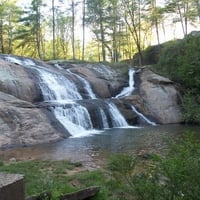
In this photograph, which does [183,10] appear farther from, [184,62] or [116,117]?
[116,117]

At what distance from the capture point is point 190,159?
9.87 ft

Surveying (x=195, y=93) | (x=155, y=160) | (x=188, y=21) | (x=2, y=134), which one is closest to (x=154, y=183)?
(x=155, y=160)

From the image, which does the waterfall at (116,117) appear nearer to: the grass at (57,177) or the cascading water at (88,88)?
the cascading water at (88,88)

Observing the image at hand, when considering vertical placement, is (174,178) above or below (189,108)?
below

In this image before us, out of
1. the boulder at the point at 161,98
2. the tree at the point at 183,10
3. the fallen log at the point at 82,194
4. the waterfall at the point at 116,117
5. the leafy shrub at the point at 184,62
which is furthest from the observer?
the tree at the point at 183,10

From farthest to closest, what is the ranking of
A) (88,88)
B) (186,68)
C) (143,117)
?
(186,68) → (88,88) → (143,117)

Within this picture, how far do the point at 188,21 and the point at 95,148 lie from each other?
1083 inches

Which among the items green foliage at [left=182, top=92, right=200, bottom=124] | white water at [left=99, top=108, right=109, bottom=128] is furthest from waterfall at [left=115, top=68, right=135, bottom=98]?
white water at [left=99, top=108, right=109, bottom=128]

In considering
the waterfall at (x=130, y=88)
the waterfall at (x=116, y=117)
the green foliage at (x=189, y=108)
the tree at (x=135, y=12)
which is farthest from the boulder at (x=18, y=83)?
the tree at (x=135, y=12)

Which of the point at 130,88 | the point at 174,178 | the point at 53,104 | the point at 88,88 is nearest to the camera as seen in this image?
the point at 174,178

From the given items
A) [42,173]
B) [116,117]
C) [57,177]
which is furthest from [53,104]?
[57,177]

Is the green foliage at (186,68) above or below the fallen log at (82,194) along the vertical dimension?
above

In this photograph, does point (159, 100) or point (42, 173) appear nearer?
point (42, 173)

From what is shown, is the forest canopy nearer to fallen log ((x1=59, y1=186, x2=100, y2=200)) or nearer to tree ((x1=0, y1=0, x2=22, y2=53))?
tree ((x1=0, y1=0, x2=22, y2=53))
